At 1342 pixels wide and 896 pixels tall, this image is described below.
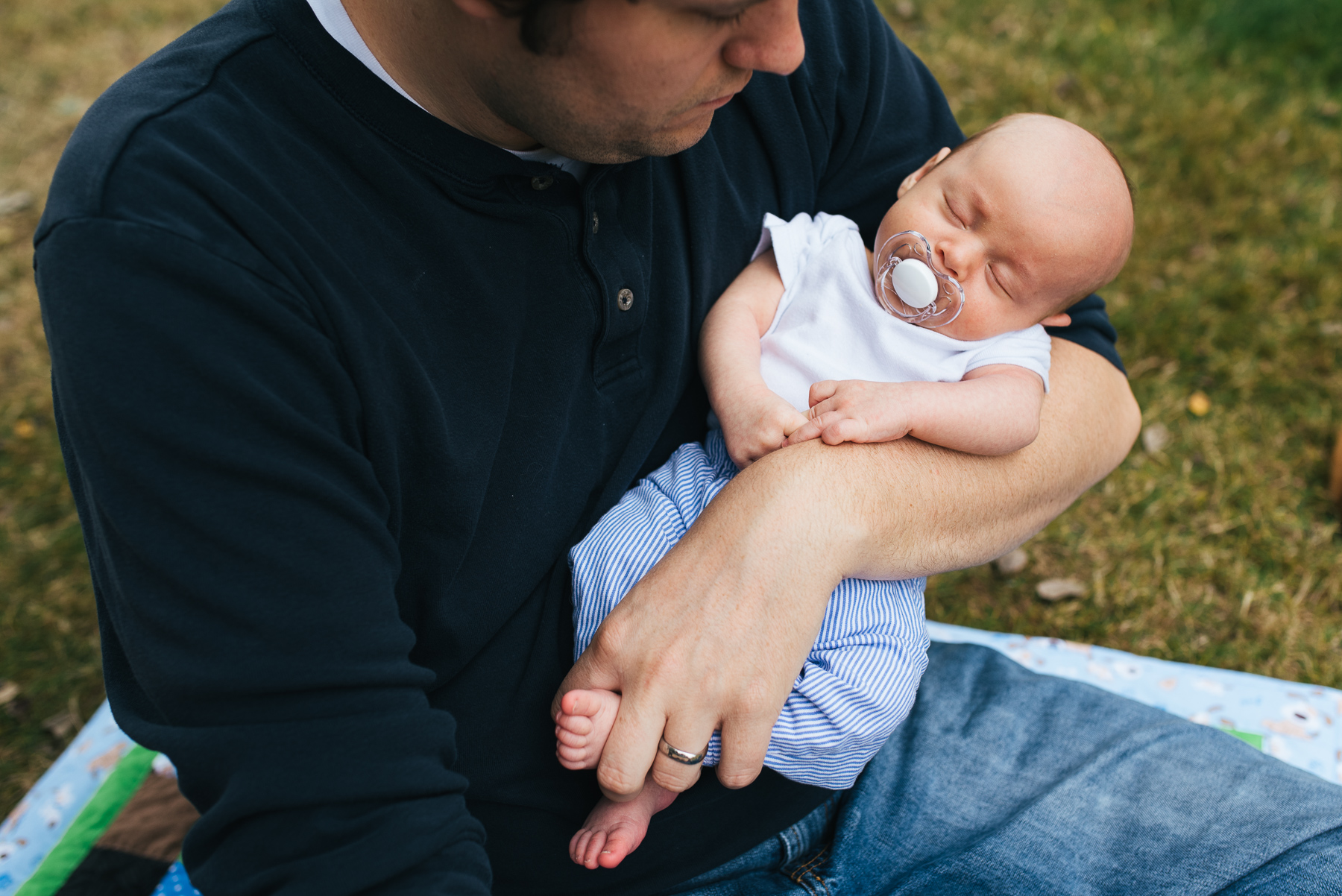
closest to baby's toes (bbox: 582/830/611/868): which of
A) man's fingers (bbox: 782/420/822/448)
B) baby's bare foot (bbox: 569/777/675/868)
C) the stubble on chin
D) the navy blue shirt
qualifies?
baby's bare foot (bbox: 569/777/675/868)

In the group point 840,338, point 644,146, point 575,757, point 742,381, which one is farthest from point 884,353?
point 575,757

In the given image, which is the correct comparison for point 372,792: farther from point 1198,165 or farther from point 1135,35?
point 1135,35

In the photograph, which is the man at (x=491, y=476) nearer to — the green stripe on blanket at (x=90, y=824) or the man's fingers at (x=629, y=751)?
the man's fingers at (x=629, y=751)

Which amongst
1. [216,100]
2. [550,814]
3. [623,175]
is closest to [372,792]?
[550,814]

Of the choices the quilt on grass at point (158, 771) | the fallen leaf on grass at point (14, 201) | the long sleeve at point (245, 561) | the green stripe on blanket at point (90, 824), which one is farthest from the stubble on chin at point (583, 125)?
the fallen leaf on grass at point (14, 201)

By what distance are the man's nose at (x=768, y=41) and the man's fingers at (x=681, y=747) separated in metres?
0.94

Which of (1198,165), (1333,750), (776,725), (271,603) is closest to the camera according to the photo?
(271,603)

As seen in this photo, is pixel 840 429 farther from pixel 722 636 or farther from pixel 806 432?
pixel 722 636

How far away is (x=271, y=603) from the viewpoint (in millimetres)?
1104

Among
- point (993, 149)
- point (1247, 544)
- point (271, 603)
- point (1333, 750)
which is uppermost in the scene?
point (271, 603)

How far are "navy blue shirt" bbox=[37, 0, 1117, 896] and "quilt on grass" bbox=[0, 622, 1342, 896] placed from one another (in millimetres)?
1063

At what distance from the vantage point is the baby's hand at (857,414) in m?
1.58

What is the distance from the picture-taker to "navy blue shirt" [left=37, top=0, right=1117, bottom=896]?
1059mm

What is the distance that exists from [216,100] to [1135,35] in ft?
16.9
